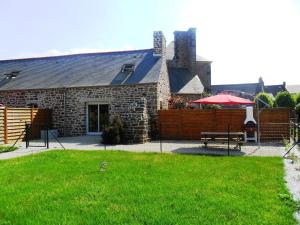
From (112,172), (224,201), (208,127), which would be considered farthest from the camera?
(208,127)

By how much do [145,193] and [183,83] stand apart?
24380 millimetres

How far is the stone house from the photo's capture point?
2073cm

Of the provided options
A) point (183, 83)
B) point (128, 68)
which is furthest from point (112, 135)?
point (183, 83)

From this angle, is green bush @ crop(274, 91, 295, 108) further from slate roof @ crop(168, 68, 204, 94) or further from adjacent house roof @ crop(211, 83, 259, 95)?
adjacent house roof @ crop(211, 83, 259, 95)

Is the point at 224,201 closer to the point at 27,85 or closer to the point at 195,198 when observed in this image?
the point at 195,198

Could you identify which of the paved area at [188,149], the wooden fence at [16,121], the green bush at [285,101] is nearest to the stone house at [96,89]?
the wooden fence at [16,121]

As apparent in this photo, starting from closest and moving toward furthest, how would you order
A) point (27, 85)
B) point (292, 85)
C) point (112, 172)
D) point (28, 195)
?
point (28, 195) → point (112, 172) → point (27, 85) → point (292, 85)

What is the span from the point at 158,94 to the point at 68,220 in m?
16.5

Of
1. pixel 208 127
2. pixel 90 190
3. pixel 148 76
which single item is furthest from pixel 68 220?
pixel 148 76

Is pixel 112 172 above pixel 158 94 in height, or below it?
below

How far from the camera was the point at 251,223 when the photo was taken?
4.84m

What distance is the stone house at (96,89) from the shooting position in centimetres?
2073

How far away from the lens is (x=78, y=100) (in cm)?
2194

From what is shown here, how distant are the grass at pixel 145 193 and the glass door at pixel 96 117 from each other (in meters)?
11.4
